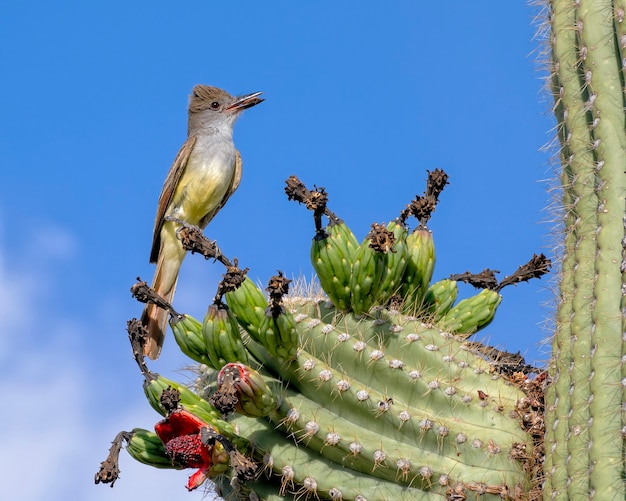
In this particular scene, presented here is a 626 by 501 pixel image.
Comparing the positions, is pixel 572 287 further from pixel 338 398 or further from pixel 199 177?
pixel 199 177

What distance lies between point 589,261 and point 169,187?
5514mm

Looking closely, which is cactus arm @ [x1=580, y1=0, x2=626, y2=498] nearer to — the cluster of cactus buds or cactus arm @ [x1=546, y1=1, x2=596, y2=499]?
cactus arm @ [x1=546, y1=1, x2=596, y2=499]

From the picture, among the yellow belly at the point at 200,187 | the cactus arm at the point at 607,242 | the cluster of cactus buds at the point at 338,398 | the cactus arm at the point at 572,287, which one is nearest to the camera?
the cactus arm at the point at 607,242

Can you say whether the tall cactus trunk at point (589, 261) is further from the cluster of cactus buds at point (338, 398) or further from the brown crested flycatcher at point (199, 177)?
the brown crested flycatcher at point (199, 177)

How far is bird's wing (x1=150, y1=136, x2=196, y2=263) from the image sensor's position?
8695mm

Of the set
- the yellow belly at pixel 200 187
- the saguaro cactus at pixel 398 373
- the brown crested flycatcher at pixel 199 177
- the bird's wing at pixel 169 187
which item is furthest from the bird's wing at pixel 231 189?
the saguaro cactus at pixel 398 373

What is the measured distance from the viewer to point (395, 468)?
3936mm

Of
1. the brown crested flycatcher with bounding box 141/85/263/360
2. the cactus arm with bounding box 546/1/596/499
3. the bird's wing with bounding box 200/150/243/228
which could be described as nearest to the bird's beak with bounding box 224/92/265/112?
the brown crested flycatcher with bounding box 141/85/263/360

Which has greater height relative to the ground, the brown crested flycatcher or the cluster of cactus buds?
the brown crested flycatcher

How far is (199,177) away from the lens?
28.5 ft

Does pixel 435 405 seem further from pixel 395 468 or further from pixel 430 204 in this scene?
pixel 430 204

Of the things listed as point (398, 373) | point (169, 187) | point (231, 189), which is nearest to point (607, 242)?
point (398, 373)

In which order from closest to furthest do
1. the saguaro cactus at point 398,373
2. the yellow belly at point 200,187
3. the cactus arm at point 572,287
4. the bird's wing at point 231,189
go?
the cactus arm at point 572,287 → the saguaro cactus at point 398,373 → the yellow belly at point 200,187 → the bird's wing at point 231,189

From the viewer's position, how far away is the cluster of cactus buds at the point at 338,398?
3.93m
